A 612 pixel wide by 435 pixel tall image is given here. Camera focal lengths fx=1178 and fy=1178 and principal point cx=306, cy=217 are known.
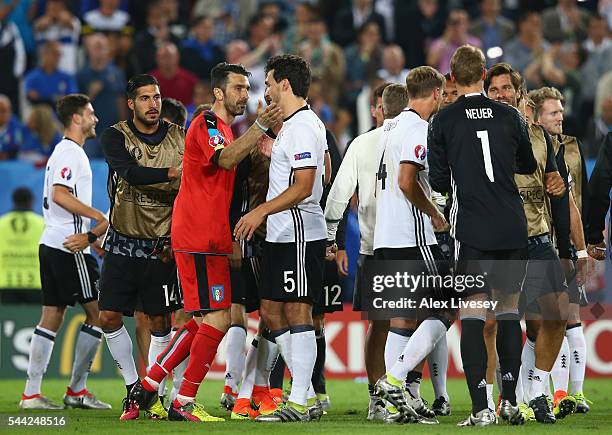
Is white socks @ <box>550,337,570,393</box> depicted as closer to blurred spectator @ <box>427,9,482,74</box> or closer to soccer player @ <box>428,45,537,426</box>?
soccer player @ <box>428,45,537,426</box>

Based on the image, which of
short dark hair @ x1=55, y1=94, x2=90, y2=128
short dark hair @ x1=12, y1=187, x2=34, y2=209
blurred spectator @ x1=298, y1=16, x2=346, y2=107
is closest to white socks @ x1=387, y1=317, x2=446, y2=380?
short dark hair @ x1=55, y1=94, x2=90, y2=128

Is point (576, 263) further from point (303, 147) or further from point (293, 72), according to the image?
point (293, 72)

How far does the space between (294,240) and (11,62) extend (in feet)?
34.3

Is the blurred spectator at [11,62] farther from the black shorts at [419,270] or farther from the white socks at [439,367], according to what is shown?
the black shorts at [419,270]

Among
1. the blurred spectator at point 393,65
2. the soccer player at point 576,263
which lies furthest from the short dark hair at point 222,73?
the blurred spectator at point 393,65

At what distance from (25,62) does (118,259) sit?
936cm

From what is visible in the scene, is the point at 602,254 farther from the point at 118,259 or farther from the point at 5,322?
the point at 5,322

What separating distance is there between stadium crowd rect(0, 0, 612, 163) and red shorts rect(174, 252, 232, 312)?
300 inches

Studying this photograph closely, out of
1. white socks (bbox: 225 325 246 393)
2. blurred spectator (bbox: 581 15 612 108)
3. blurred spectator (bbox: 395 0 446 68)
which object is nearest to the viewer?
white socks (bbox: 225 325 246 393)

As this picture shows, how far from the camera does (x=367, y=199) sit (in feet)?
32.6

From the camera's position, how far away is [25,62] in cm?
1808

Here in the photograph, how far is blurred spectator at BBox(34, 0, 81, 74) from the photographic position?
58.2 ft

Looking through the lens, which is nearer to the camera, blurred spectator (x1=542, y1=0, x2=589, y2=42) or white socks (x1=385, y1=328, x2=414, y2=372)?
white socks (x1=385, y1=328, x2=414, y2=372)

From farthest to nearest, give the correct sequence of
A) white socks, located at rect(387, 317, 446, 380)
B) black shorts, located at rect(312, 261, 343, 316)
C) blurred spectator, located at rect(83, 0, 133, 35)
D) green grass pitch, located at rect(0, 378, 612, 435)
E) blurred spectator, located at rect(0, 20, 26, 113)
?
blurred spectator, located at rect(83, 0, 133, 35), blurred spectator, located at rect(0, 20, 26, 113), black shorts, located at rect(312, 261, 343, 316), white socks, located at rect(387, 317, 446, 380), green grass pitch, located at rect(0, 378, 612, 435)
